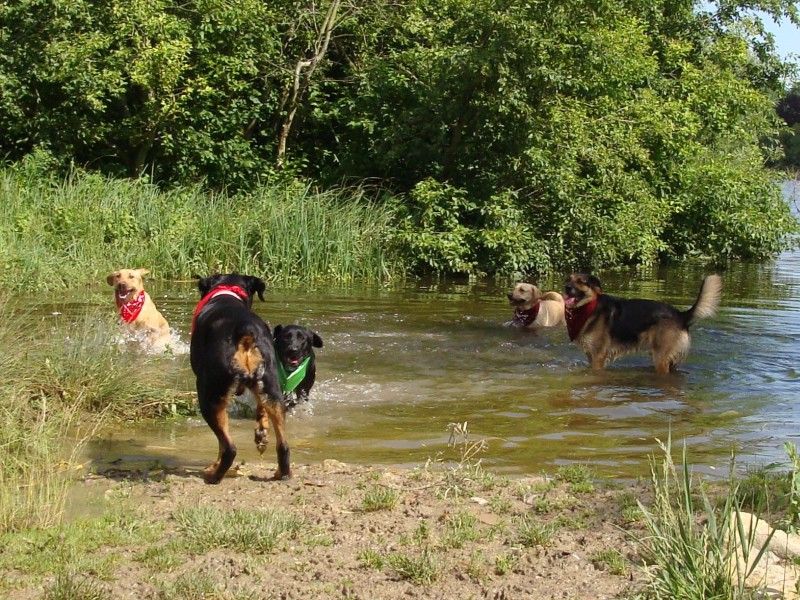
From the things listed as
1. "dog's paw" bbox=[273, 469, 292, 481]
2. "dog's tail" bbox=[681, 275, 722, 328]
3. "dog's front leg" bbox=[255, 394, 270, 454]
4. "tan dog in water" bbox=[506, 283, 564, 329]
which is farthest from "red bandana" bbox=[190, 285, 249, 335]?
"tan dog in water" bbox=[506, 283, 564, 329]

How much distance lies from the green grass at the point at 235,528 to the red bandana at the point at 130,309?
6.54 m

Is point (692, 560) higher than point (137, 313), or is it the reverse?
point (137, 313)

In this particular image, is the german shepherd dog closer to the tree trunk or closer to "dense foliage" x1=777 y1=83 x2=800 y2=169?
the tree trunk

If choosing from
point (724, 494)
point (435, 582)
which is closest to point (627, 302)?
point (724, 494)

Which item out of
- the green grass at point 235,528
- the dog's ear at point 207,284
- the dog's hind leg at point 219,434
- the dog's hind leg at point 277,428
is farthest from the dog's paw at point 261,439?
the dog's ear at point 207,284

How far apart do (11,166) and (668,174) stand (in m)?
14.5

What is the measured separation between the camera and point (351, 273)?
1883 cm

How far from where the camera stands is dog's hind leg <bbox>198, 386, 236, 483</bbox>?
606cm

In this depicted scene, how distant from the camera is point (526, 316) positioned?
45.4 ft

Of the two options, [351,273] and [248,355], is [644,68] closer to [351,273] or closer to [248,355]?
[351,273]

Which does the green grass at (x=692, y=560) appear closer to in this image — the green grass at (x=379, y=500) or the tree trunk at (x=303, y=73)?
the green grass at (x=379, y=500)

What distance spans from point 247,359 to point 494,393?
3978mm

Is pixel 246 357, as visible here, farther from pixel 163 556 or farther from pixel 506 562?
pixel 506 562

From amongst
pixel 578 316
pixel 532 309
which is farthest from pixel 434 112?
pixel 578 316
